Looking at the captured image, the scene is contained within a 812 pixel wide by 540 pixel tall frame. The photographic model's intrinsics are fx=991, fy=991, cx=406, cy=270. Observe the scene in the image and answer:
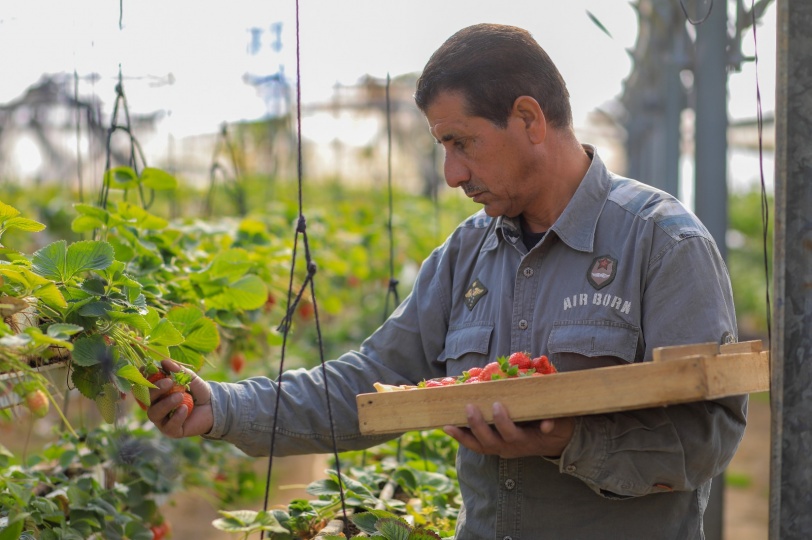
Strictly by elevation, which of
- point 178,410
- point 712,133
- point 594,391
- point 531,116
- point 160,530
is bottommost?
point 160,530

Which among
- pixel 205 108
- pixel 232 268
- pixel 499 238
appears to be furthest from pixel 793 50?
pixel 205 108

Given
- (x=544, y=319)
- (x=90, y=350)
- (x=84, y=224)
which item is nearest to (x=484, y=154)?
(x=544, y=319)

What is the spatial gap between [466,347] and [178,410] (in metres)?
0.61

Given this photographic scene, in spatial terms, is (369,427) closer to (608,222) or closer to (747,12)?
(608,222)

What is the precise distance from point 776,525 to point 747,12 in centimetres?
271

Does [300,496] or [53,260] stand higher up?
[53,260]

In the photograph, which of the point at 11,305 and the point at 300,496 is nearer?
the point at 11,305

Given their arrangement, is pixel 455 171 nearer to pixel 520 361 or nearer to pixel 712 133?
pixel 520 361

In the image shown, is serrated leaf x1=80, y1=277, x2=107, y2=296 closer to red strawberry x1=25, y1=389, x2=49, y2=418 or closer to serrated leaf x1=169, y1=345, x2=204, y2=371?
red strawberry x1=25, y1=389, x2=49, y2=418

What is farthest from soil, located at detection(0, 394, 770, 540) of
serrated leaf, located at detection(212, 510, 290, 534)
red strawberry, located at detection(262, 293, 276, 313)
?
serrated leaf, located at detection(212, 510, 290, 534)

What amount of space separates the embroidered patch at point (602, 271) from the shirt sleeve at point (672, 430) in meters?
0.13

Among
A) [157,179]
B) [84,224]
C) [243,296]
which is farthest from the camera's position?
[157,179]

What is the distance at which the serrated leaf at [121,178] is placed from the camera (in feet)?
8.73

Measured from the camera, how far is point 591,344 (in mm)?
1882
